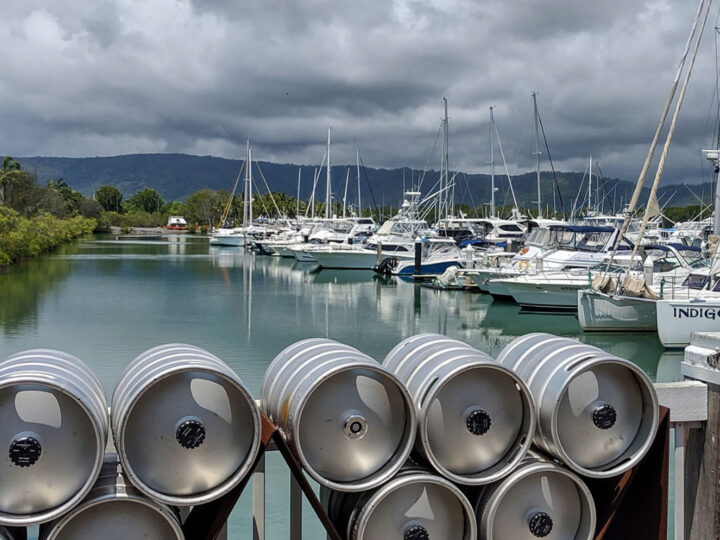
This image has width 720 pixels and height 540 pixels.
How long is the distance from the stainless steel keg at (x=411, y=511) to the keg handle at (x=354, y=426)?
285 mm

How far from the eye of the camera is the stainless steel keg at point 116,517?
11.7ft

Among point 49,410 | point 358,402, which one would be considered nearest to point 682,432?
point 358,402

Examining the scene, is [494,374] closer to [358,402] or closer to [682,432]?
[358,402]

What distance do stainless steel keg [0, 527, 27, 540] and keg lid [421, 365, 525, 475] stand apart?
2040mm

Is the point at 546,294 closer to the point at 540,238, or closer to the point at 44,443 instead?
the point at 540,238

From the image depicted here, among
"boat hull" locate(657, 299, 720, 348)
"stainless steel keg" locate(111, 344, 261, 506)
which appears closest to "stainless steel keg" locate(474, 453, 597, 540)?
"stainless steel keg" locate(111, 344, 261, 506)

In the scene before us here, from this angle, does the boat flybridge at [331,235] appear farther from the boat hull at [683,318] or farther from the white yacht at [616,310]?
the boat hull at [683,318]

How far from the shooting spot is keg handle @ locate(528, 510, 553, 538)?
163 inches

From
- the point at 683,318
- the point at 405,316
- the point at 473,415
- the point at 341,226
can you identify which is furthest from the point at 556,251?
the point at 341,226

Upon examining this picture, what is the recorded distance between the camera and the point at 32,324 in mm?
30000

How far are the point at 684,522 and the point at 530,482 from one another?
869mm

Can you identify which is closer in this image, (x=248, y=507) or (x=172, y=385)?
(x=172, y=385)

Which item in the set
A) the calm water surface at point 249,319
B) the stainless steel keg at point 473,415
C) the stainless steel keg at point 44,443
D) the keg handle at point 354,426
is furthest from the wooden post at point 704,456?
the calm water surface at point 249,319

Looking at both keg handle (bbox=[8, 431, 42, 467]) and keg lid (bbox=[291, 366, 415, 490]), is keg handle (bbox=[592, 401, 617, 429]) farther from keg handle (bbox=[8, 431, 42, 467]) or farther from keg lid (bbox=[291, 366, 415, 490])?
keg handle (bbox=[8, 431, 42, 467])
